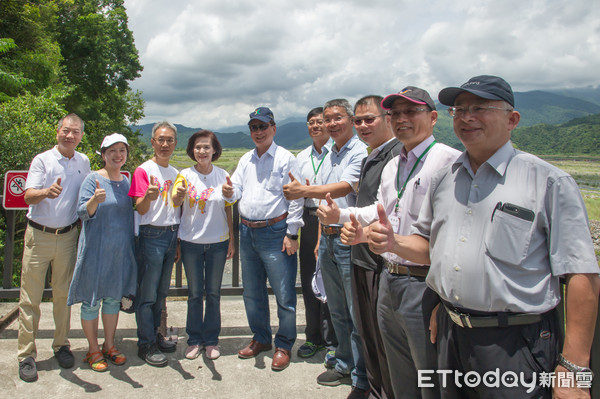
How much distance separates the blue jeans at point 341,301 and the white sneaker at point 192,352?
1.37 m

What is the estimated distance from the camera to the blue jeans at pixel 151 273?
378 cm

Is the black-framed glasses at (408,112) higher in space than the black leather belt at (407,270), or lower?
higher

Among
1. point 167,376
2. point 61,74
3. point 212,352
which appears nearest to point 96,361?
point 167,376

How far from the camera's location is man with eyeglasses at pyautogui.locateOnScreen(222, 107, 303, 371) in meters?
3.81

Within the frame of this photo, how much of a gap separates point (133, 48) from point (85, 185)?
3098cm

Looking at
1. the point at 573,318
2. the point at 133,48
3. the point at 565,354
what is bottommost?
the point at 565,354

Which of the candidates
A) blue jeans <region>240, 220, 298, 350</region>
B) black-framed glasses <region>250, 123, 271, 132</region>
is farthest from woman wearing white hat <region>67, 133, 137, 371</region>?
black-framed glasses <region>250, 123, 271, 132</region>

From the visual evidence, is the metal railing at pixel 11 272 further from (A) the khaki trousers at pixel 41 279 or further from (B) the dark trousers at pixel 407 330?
(B) the dark trousers at pixel 407 330

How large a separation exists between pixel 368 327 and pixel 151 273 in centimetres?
208

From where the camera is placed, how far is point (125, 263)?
12.1ft

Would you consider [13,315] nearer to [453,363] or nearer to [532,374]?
[453,363]

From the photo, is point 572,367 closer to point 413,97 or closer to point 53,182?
point 413,97

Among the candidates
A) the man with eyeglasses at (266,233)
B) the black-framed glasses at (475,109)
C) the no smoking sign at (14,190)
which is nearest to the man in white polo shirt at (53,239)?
A: the no smoking sign at (14,190)

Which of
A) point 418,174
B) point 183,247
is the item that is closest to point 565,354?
point 418,174
